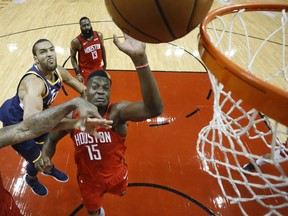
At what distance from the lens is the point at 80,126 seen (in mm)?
1511

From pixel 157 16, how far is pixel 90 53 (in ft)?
10.2

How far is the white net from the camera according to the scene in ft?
5.81

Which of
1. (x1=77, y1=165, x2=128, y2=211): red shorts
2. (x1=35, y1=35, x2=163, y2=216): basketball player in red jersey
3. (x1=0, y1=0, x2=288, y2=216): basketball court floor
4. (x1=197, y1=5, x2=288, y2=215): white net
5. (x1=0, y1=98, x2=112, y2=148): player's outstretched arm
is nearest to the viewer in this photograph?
(x1=0, y1=98, x2=112, y2=148): player's outstretched arm

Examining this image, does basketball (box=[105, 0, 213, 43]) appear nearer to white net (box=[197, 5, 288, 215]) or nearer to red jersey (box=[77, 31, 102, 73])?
white net (box=[197, 5, 288, 215])

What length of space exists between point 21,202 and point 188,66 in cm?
383

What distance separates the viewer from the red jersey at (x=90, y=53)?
420cm

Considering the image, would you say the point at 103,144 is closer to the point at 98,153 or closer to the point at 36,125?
the point at 98,153

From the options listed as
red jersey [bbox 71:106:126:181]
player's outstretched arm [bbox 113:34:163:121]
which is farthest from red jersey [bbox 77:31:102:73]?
player's outstretched arm [bbox 113:34:163:121]

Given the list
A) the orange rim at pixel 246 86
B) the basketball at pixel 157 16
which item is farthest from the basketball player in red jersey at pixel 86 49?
the basketball at pixel 157 16

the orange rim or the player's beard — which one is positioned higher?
the orange rim

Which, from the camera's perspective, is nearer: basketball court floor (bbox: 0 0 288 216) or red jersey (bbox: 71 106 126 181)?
red jersey (bbox: 71 106 126 181)

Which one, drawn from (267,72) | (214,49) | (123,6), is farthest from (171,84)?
(123,6)

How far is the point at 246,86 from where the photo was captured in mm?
1322

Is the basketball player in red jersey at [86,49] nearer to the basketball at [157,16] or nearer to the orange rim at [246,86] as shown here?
the orange rim at [246,86]
